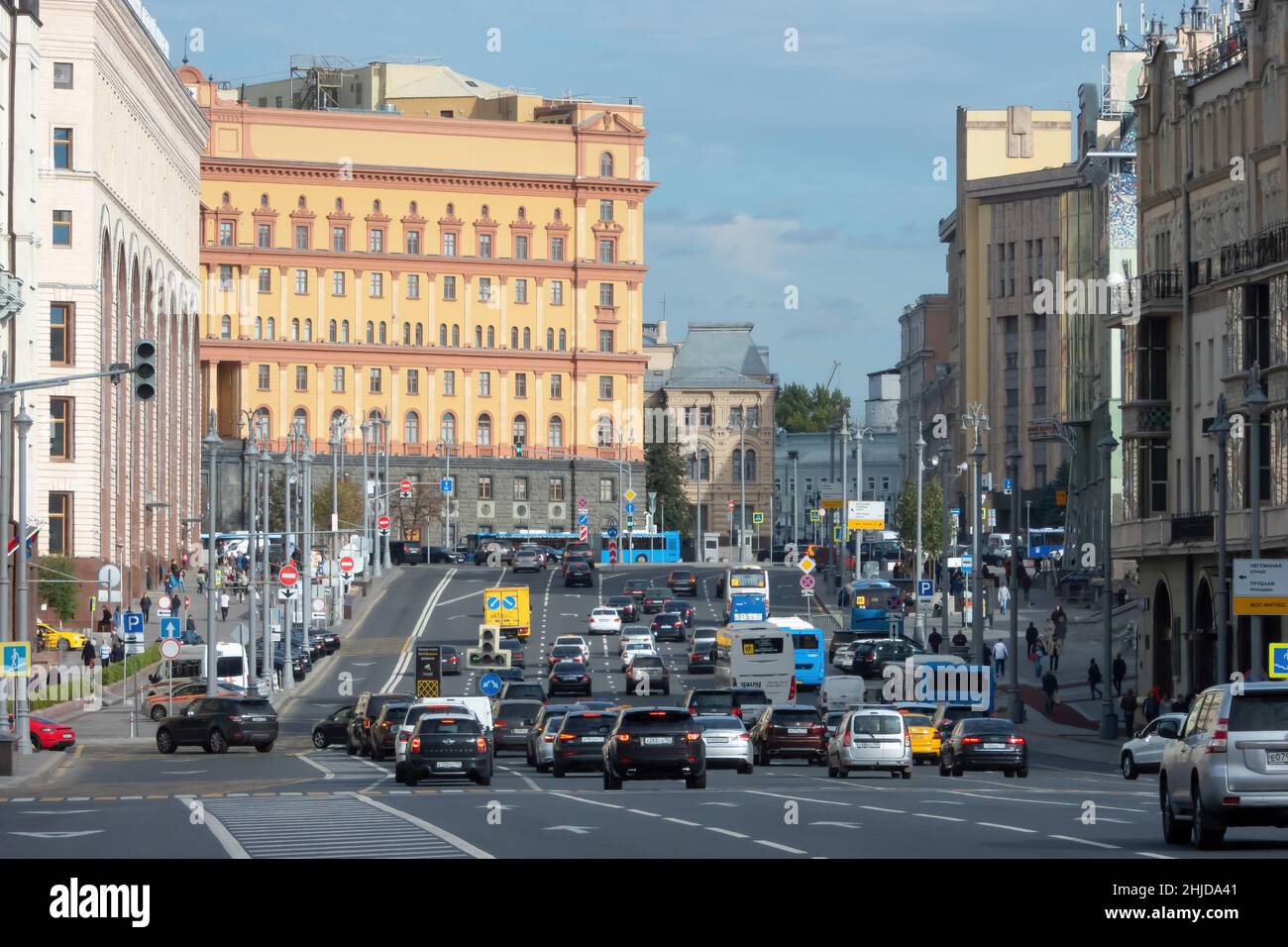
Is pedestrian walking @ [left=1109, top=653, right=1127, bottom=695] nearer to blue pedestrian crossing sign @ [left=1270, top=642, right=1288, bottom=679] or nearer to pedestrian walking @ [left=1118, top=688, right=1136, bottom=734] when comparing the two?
pedestrian walking @ [left=1118, top=688, right=1136, bottom=734]

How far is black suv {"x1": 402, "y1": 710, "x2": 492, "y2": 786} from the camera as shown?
121ft

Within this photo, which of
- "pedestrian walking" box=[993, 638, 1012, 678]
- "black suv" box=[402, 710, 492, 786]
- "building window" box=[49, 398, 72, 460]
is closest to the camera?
"black suv" box=[402, 710, 492, 786]

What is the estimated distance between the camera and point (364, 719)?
52156 mm

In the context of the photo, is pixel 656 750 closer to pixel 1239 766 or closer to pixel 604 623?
pixel 1239 766

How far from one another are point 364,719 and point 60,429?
47.5 meters

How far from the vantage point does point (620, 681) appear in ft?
259

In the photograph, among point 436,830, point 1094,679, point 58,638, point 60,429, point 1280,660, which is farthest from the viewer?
point 60,429

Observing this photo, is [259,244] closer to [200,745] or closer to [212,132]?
[212,132]

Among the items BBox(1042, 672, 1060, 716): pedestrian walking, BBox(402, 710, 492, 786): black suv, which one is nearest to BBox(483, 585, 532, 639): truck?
BBox(1042, 672, 1060, 716): pedestrian walking

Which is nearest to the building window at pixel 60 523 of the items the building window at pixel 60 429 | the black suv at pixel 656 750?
the building window at pixel 60 429

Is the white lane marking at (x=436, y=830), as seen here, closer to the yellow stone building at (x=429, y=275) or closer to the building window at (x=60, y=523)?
the building window at (x=60, y=523)

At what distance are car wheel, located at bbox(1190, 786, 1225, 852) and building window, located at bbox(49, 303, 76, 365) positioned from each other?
79.0 meters

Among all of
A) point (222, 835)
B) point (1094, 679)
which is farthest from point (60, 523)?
point (222, 835)

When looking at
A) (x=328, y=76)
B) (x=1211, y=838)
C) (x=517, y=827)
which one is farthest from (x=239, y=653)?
(x=328, y=76)
